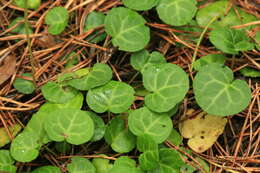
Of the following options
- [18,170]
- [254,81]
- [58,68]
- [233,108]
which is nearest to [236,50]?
[254,81]

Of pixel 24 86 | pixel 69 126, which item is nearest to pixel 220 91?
pixel 69 126

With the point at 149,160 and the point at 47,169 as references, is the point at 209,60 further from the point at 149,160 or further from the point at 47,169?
the point at 47,169

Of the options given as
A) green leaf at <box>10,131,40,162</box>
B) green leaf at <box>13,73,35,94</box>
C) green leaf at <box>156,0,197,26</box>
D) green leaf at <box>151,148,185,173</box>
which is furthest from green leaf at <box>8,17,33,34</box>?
green leaf at <box>151,148,185,173</box>

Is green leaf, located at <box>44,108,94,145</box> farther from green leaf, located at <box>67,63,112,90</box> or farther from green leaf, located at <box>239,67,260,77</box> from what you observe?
green leaf, located at <box>239,67,260,77</box>

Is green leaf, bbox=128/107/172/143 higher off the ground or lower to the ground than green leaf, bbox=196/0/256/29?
lower

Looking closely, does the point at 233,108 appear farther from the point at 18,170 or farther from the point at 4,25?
the point at 4,25
